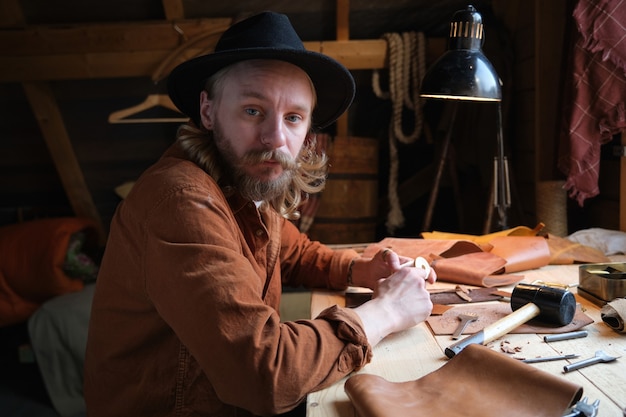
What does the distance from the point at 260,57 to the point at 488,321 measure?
3.13 feet

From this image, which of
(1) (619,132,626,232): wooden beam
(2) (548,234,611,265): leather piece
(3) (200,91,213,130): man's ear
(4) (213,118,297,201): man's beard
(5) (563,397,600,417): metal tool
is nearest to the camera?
(5) (563,397,600,417): metal tool

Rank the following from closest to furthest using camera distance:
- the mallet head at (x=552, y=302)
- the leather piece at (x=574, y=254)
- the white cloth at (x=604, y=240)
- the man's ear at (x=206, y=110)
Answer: the mallet head at (x=552, y=302) < the man's ear at (x=206, y=110) < the leather piece at (x=574, y=254) < the white cloth at (x=604, y=240)

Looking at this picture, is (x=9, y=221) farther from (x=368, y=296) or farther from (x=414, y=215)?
(x=368, y=296)

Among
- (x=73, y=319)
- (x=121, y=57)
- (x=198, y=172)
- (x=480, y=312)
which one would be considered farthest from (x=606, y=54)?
(x=73, y=319)

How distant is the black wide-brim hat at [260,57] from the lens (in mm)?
1521

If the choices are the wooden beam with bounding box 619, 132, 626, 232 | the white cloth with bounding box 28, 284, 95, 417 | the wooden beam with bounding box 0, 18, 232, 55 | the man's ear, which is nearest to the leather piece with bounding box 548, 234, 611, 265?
the wooden beam with bounding box 619, 132, 626, 232

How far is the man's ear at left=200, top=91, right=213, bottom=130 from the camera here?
1724 millimetres

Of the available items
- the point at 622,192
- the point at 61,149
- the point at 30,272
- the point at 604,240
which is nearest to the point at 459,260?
the point at 604,240

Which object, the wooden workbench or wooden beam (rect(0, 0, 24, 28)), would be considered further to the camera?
wooden beam (rect(0, 0, 24, 28))

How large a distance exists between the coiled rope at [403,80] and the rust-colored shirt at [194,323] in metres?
2.42

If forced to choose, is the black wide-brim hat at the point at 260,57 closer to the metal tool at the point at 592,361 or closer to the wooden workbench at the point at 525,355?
the wooden workbench at the point at 525,355

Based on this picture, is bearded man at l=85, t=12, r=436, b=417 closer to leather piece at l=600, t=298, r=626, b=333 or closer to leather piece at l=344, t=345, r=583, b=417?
leather piece at l=344, t=345, r=583, b=417

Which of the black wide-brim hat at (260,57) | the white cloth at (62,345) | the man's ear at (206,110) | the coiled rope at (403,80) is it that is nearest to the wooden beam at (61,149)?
the white cloth at (62,345)

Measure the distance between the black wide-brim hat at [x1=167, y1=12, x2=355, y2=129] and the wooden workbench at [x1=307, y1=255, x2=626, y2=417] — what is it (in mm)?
799
